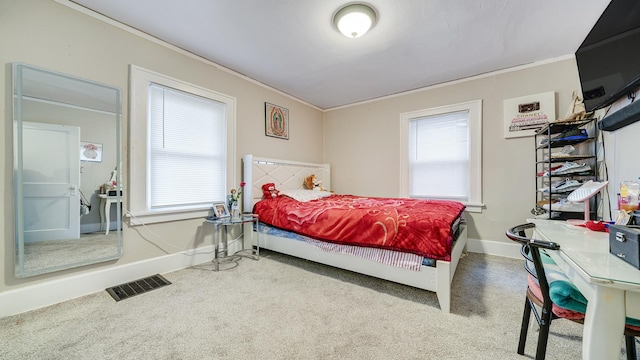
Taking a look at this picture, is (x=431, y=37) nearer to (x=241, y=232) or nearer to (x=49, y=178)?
(x=241, y=232)

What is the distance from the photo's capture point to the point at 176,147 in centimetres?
263

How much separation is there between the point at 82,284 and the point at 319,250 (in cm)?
206

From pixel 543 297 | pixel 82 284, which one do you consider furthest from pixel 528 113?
pixel 82 284

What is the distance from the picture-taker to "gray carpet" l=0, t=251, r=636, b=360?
134cm

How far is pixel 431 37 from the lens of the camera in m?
2.37

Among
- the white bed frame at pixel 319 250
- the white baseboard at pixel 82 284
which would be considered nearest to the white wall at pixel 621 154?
the white bed frame at pixel 319 250

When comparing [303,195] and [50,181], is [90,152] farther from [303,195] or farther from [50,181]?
[303,195]

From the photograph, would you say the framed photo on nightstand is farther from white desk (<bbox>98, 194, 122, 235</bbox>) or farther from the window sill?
white desk (<bbox>98, 194, 122, 235</bbox>)

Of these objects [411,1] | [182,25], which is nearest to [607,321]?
[411,1]

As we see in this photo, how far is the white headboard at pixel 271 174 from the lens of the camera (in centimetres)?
317

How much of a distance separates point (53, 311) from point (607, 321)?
121 inches

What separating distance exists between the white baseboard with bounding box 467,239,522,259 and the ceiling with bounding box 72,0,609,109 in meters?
2.25

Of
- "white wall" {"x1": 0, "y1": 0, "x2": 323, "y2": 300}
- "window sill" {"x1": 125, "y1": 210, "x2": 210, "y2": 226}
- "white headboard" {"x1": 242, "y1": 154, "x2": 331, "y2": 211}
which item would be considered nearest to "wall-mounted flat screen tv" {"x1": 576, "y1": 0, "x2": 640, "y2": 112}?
"white headboard" {"x1": 242, "y1": 154, "x2": 331, "y2": 211}

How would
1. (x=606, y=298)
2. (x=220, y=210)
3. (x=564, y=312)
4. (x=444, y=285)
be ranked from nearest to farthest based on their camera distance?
1. (x=606, y=298)
2. (x=564, y=312)
3. (x=444, y=285)
4. (x=220, y=210)
